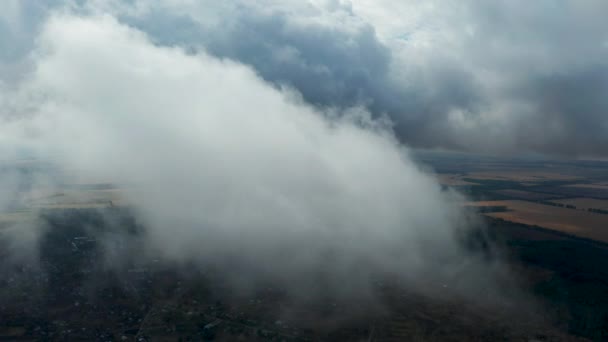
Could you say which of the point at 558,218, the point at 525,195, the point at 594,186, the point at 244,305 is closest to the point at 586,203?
the point at 525,195

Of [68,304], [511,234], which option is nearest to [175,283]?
[68,304]

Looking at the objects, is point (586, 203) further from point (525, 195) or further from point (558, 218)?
point (558, 218)

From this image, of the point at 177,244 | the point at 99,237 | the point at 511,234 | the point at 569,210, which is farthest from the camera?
the point at 569,210

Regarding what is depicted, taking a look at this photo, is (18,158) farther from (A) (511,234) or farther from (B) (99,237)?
(A) (511,234)

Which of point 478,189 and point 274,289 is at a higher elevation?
point 478,189

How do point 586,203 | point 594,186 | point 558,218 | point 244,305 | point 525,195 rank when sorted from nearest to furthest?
point 244,305, point 558,218, point 586,203, point 525,195, point 594,186

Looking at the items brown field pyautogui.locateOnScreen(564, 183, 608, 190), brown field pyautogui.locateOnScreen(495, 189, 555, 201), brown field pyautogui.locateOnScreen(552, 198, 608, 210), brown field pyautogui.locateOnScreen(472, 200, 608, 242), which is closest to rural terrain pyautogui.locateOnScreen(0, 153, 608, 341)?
brown field pyautogui.locateOnScreen(472, 200, 608, 242)

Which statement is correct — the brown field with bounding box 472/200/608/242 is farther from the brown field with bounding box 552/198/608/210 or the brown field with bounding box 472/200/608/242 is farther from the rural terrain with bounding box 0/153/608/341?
the rural terrain with bounding box 0/153/608/341
